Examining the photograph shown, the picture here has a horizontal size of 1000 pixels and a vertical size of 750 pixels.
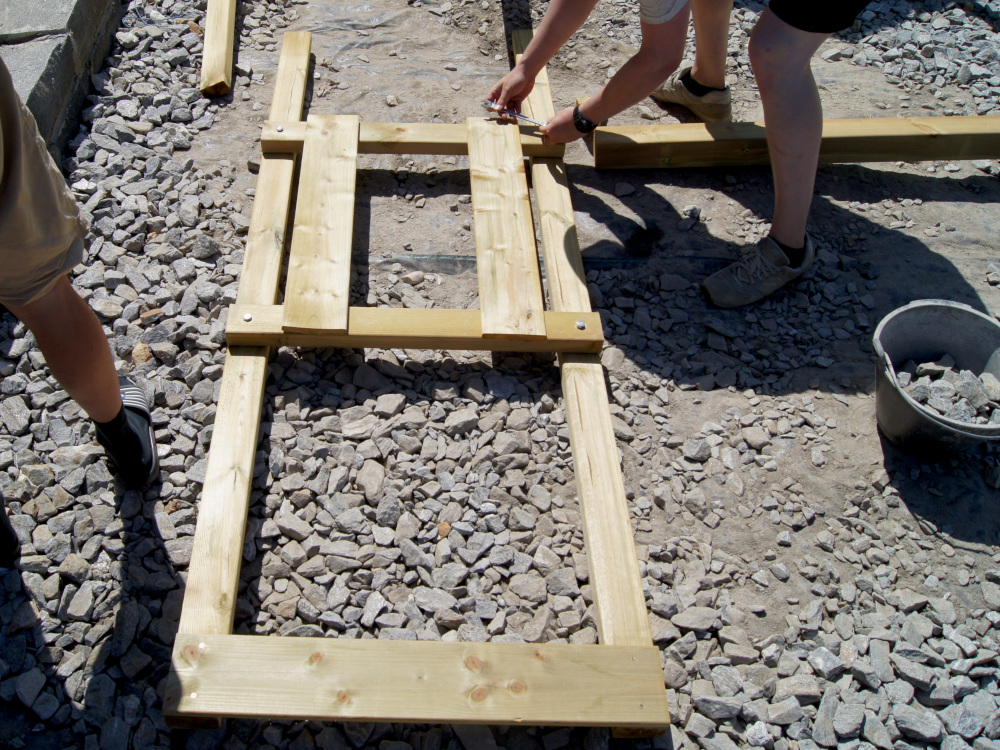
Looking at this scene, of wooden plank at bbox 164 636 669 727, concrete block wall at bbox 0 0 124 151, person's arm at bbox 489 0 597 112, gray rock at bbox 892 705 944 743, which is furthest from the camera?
concrete block wall at bbox 0 0 124 151

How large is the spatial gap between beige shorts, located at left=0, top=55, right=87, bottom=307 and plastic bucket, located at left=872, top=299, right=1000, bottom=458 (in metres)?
2.25

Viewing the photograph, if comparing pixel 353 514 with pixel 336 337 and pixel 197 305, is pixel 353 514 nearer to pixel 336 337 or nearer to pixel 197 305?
pixel 336 337

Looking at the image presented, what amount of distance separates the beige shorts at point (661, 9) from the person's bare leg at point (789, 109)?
0.88 ft

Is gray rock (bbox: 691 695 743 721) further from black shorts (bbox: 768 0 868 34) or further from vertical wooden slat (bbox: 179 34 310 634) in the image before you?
black shorts (bbox: 768 0 868 34)

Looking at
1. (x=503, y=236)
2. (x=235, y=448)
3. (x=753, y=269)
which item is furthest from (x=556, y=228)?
(x=235, y=448)

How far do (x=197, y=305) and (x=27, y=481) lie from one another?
0.81 meters

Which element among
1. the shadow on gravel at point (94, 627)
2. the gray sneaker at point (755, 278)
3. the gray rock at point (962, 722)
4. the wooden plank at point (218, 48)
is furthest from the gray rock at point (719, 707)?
the wooden plank at point (218, 48)

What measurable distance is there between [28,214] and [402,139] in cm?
187

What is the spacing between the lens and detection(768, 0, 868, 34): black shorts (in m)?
2.45

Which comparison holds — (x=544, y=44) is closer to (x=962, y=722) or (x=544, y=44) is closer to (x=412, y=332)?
(x=412, y=332)

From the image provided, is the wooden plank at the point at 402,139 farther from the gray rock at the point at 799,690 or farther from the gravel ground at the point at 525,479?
the gray rock at the point at 799,690

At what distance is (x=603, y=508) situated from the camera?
7.47ft

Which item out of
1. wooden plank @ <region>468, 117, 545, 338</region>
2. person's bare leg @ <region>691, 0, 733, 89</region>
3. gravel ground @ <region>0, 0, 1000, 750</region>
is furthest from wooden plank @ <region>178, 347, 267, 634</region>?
person's bare leg @ <region>691, 0, 733, 89</region>

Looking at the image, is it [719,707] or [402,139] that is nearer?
[719,707]
